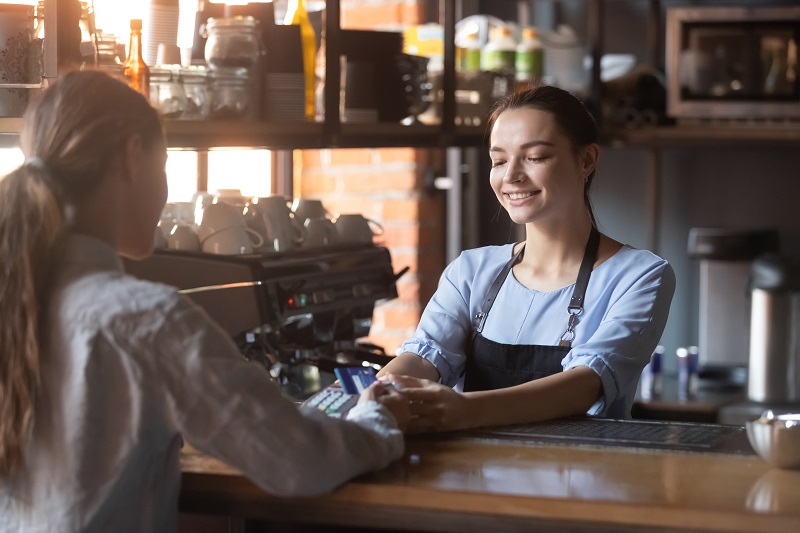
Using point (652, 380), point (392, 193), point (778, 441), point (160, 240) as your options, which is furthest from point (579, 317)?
point (392, 193)

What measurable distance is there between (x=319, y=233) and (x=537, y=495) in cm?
126

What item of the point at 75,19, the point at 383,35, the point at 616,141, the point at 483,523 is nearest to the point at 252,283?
the point at 75,19

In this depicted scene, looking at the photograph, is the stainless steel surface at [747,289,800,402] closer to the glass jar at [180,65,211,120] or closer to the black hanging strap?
the black hanging strap

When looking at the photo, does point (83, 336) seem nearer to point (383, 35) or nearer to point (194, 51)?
point (194, 51)

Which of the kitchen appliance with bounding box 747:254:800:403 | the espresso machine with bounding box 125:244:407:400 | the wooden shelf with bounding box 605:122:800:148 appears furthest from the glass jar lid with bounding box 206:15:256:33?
the kitchen appliance with bounding box 747:254:800:403

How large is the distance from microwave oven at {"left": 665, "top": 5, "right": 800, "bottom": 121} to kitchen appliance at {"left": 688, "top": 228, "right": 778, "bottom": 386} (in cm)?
33

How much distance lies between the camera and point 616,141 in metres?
3.49

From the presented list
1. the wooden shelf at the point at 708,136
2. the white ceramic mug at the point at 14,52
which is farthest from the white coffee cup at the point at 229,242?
the wooden shelf at the point at 708,136

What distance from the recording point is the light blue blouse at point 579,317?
193cm

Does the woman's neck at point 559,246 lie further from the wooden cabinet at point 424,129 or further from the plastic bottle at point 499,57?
the plastic bottle at point 499,57

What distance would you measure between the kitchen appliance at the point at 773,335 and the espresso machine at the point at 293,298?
46.1 inches

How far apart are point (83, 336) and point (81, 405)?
0.23 feet

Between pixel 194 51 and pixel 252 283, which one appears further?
pixel 194 51

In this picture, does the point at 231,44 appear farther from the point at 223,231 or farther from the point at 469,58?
the point at 469,58
